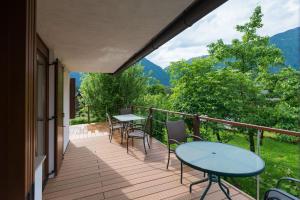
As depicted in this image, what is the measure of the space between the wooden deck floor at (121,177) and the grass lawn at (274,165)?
8.09ft

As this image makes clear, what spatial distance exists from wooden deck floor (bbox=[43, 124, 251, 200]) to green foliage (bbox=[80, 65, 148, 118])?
4.74 metres

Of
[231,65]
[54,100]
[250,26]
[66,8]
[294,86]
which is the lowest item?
[54,100]

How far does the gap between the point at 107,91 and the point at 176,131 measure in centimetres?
651

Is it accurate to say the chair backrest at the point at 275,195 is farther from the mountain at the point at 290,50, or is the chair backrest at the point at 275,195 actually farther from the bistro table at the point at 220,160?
the mountain at the point at 290,50

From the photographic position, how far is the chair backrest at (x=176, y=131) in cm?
311

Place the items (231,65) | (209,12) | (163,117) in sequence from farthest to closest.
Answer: (231,65)
(163,117)
(209,12)

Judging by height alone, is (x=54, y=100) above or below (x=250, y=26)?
below

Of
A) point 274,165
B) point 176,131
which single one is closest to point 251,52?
point 274,165

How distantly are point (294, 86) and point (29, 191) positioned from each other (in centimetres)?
769

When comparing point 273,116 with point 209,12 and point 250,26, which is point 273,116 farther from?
point 209,12

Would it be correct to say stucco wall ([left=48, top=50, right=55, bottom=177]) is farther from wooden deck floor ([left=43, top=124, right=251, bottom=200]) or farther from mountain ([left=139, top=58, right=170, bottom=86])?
mountain ([left=139, top=58, right=170, bottom=86])

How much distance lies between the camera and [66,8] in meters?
1.62

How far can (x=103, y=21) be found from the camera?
1.93 meters

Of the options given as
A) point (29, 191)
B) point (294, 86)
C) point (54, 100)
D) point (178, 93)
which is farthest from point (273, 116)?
point (29, 191)
